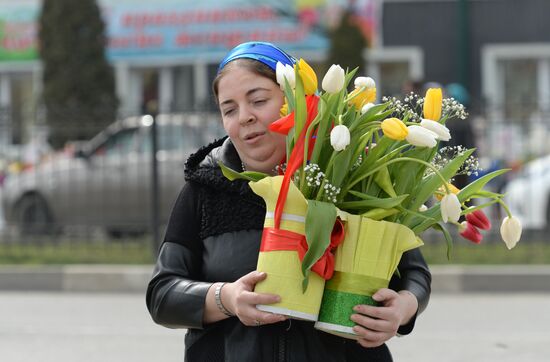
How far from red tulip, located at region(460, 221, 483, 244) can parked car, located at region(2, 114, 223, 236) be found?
9.30 m

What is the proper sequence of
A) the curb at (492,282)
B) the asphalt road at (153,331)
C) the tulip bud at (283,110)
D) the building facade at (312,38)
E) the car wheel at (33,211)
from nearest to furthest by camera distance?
the tulip bud at (283,110) < the asphalt road at (153,331) < the curb at (492,282) < the car wheel at (33,211) < the building facade at (312,38)

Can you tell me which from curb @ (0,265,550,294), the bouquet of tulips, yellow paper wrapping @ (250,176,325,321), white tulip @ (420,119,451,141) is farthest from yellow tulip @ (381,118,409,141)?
curb @ (0,265,550,294)

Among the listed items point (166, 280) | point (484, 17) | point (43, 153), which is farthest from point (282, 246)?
point (484, 17)

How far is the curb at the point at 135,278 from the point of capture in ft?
34.4

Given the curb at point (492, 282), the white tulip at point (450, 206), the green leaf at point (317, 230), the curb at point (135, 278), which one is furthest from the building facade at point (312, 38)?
the green leaf at point (317, 230)

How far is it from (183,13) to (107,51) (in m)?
Answer: 1.75

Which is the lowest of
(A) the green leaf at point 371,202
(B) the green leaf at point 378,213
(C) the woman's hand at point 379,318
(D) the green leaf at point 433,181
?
(C) the woman's hand at point 379,318

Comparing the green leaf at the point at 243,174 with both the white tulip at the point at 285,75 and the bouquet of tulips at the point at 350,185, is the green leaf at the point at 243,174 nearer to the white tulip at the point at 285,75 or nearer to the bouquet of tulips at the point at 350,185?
the bouquet of tulips at the point at 350,185

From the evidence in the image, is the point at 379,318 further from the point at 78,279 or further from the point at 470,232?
the point at 78,279

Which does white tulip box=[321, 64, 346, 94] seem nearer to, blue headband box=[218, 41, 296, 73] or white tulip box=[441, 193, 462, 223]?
blue headband box=[218, 41, 296, 73]

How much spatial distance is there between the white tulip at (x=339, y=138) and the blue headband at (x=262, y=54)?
0.97ft

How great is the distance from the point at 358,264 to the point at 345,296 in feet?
0.23

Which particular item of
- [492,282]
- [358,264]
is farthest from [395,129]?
[492,282]

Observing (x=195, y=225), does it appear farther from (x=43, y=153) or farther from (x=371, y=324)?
(x=43, y=153)
